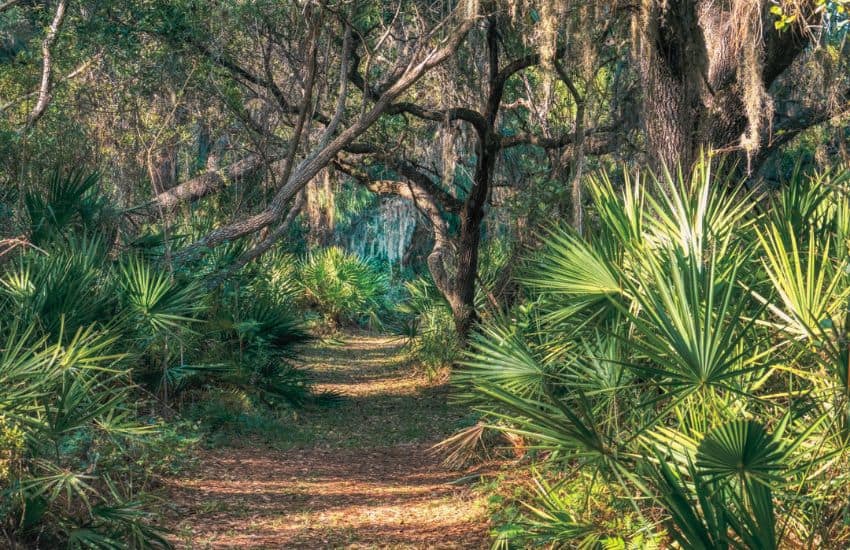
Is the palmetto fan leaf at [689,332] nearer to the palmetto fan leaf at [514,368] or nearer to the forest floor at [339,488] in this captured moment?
the palmetto fan leaf at [514,368]

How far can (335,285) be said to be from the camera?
21.0 meters

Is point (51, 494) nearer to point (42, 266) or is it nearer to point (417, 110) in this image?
Answer: point (42, 266)

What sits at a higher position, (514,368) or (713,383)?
(713,383)

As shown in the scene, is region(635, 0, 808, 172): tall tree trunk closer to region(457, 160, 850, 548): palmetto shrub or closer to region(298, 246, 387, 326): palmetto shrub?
region(457, 160, 850, 548): palmetto shrub

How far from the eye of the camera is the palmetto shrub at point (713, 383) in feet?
11.3

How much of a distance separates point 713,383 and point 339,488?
4628mm

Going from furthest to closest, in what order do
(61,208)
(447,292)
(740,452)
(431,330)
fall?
(431,330) < (447,292) < (61,208) < (740,452)

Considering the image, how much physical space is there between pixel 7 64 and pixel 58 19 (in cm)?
224

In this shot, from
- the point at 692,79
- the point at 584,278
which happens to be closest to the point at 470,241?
the point at 692,79

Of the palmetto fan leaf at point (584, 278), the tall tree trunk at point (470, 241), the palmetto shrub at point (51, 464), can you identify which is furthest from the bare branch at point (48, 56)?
the palmetto fan leaf at point (584, 278)

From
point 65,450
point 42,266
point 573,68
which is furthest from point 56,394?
point 573,68

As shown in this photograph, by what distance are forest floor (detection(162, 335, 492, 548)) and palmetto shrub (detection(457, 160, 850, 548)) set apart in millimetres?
1513

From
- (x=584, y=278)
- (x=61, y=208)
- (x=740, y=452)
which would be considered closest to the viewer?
(x=740, y=452)

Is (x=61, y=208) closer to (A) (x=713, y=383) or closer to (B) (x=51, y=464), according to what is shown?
(B) (x=51, y=464)
